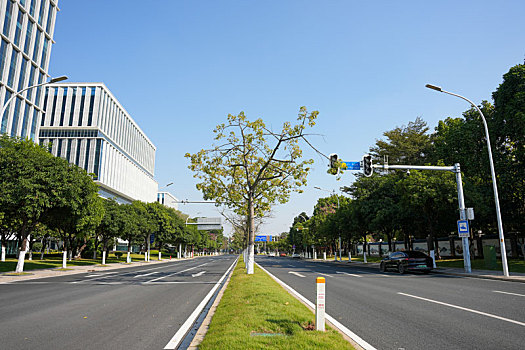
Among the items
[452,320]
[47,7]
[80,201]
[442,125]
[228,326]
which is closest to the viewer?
[228,326]

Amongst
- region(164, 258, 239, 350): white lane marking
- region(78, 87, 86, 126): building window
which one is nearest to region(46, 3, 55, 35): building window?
region(78, 87, 86, 126): building window

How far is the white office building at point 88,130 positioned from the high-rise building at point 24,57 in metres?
18.0

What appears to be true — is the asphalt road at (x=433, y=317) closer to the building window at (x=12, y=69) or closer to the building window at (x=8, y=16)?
the building window at (x=12, y=69)

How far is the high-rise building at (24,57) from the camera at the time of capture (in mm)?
47906

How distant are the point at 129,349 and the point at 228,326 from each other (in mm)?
1580

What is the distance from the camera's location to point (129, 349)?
5.41 m

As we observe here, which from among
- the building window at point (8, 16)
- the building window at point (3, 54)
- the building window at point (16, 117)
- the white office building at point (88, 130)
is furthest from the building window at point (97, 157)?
the building window at point (8, 16)

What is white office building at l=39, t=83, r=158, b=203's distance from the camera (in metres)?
74.5

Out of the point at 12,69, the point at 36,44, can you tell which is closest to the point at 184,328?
the point at 12,69

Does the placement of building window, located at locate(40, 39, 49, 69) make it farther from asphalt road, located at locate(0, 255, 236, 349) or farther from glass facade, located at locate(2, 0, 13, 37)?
asphalt road, located at locate(0, 255, 236, 349)

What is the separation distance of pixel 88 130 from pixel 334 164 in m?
72.4

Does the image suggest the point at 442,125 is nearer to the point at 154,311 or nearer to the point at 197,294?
the point at 197,294

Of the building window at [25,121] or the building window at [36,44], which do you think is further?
the building window at [36,44]

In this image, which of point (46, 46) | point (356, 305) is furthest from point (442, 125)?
point (46, 46)
